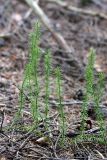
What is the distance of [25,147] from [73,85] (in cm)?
161

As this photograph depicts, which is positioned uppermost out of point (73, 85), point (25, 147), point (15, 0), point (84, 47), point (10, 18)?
point (15, 0)

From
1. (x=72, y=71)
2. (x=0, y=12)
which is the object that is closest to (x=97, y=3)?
(x=0, y=12)

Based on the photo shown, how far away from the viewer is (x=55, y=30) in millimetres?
5117

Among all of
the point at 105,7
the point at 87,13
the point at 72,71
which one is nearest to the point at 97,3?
the point at 105,7

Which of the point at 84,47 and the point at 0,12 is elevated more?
the point at 0,12

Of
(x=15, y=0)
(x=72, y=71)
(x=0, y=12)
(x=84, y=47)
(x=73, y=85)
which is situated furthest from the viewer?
(x=15, y=0)

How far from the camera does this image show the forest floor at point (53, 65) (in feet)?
7.96

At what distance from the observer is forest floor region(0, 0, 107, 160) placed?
2426mm

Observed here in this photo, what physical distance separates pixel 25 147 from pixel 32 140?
11cm

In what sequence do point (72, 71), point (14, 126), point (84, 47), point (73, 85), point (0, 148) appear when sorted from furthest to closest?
point (84, 47)
point (72, 71)
point (73, 85)
point (14, 126)
point (0, 148)

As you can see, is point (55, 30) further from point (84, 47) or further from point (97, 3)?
point (97, 3)

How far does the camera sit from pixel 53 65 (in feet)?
14.1

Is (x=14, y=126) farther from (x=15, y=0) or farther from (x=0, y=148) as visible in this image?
(x=15, y=0)

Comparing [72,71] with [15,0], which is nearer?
[72,71]
